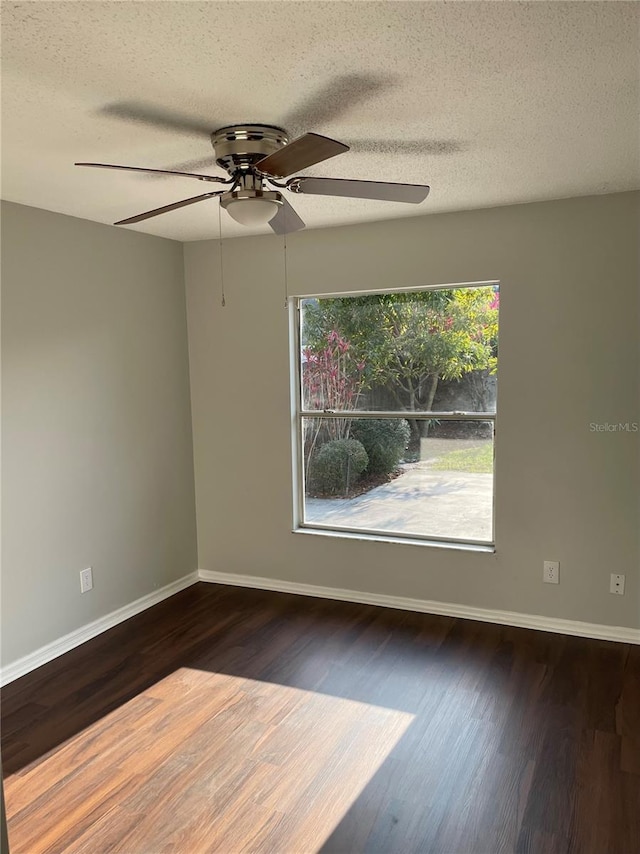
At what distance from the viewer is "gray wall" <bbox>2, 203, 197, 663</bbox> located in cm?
310

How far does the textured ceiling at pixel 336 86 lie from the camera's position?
147 cm

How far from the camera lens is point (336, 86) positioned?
6.02 ft

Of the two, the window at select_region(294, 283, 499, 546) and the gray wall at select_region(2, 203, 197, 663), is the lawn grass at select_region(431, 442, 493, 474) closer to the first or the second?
the window at select_region(294, 283, 499, 546)

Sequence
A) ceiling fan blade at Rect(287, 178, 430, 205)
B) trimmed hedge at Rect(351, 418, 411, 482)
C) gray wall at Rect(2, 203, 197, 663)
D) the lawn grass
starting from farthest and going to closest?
trimmed hedge at Rect(351, 418, 411, 482) → the lawn grass → gray wall at Rect(2, 203, 197, 663) → ceiling fan blade at Rect(287, 178, 430, 205)

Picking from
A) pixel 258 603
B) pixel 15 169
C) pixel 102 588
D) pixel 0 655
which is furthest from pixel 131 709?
pixel 15 169

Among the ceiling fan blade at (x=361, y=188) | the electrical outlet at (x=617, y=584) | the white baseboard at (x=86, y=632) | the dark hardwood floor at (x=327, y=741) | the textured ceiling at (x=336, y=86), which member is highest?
the textured ceiling at (x=336, y=86)

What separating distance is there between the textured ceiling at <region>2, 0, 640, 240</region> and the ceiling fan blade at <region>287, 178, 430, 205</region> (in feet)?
0.65

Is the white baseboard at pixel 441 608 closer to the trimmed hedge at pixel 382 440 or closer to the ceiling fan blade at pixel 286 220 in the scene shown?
the trimmed hedge at pixel 382 440

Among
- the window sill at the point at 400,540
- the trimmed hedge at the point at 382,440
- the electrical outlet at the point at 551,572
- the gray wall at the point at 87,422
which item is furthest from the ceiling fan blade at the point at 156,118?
the electrical outlet at the point at 551,572

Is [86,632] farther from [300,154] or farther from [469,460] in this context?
[300,154]

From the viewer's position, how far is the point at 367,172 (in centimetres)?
268

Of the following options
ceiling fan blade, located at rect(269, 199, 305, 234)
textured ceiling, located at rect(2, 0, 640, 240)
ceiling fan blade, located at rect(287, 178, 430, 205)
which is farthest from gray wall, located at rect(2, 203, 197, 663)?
ceiling fan blade, located at rect(287, 178, 430, 205)

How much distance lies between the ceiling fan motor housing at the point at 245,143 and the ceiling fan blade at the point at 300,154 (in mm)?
247

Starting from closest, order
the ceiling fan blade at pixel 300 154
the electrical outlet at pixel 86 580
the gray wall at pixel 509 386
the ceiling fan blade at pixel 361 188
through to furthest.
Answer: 1. the ceiling fan blade at pixel 300 154
2. the ceiling fan blade at pixel 361 188
3. the gray wall at pixel 509 386
4. the electrical outlet at pixel 86 580
